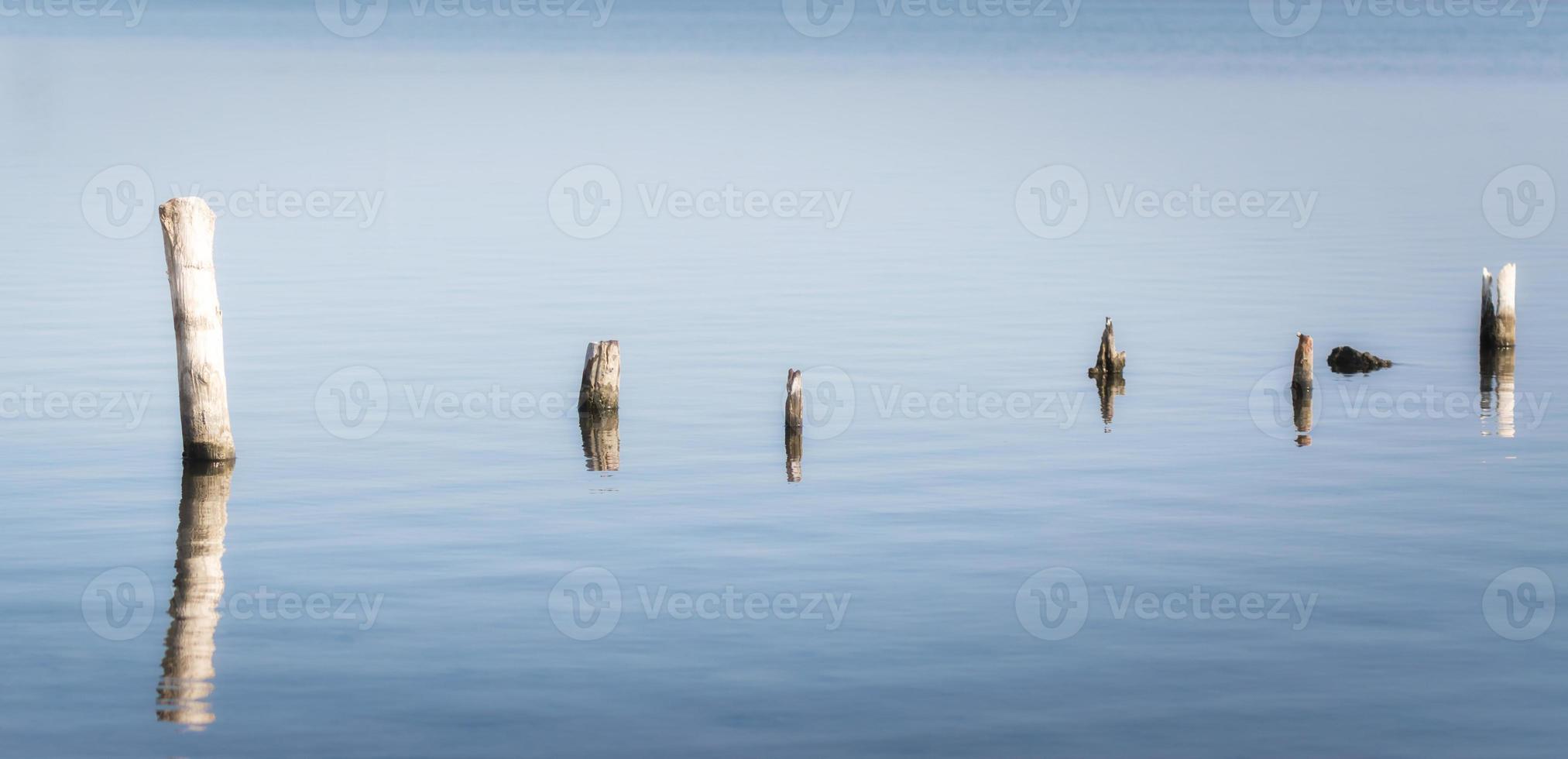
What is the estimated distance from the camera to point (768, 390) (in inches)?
1069

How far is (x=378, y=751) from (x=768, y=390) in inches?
568

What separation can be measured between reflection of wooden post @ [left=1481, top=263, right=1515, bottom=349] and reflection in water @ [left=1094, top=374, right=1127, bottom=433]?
6.32 metres

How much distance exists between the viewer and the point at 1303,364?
26.5 metres

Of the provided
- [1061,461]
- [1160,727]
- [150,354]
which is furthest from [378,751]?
[150,354]

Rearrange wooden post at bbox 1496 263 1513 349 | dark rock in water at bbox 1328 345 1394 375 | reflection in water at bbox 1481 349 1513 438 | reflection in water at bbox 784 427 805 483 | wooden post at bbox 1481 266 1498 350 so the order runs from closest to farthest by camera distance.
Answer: reflection in water at bbox 784 427 805 483, reflection in water at bbox 1481 349 1513 438, dark rock in water at bbox 1328 345 1394 375, wooden post at bbox 1496 263 1513 349, wooden post at bbox 1481 266 1498 350

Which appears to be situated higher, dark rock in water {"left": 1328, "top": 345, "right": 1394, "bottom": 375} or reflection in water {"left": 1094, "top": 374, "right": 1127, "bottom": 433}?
dark rock in water {"left": 1328, "top": 345, "right": 1394, "bottom": 375}

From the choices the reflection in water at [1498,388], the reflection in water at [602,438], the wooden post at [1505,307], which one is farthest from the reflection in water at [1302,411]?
the reflection in water at [602,438]

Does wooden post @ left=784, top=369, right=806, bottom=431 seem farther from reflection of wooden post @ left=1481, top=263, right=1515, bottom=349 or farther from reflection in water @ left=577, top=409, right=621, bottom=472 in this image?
reflection of wooden post @ left=1481, top=263, right=1515, bottom=349

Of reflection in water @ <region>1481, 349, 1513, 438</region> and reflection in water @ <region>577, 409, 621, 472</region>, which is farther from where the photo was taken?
reflection in water @ <region>1481, 349, 1513, 438</region>

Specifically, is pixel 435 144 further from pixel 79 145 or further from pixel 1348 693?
pixel 1348 693

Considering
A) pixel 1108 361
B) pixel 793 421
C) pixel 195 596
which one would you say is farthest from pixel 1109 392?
pixel 195 596

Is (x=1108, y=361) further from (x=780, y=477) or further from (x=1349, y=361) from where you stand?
(x=780, y=477)

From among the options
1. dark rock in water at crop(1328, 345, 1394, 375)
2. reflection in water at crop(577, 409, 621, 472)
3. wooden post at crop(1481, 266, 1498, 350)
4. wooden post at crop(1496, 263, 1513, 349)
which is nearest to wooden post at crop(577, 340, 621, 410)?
reflection in water at crop(577, 409, 621, 472)

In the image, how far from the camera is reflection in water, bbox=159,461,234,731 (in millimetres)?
14117
